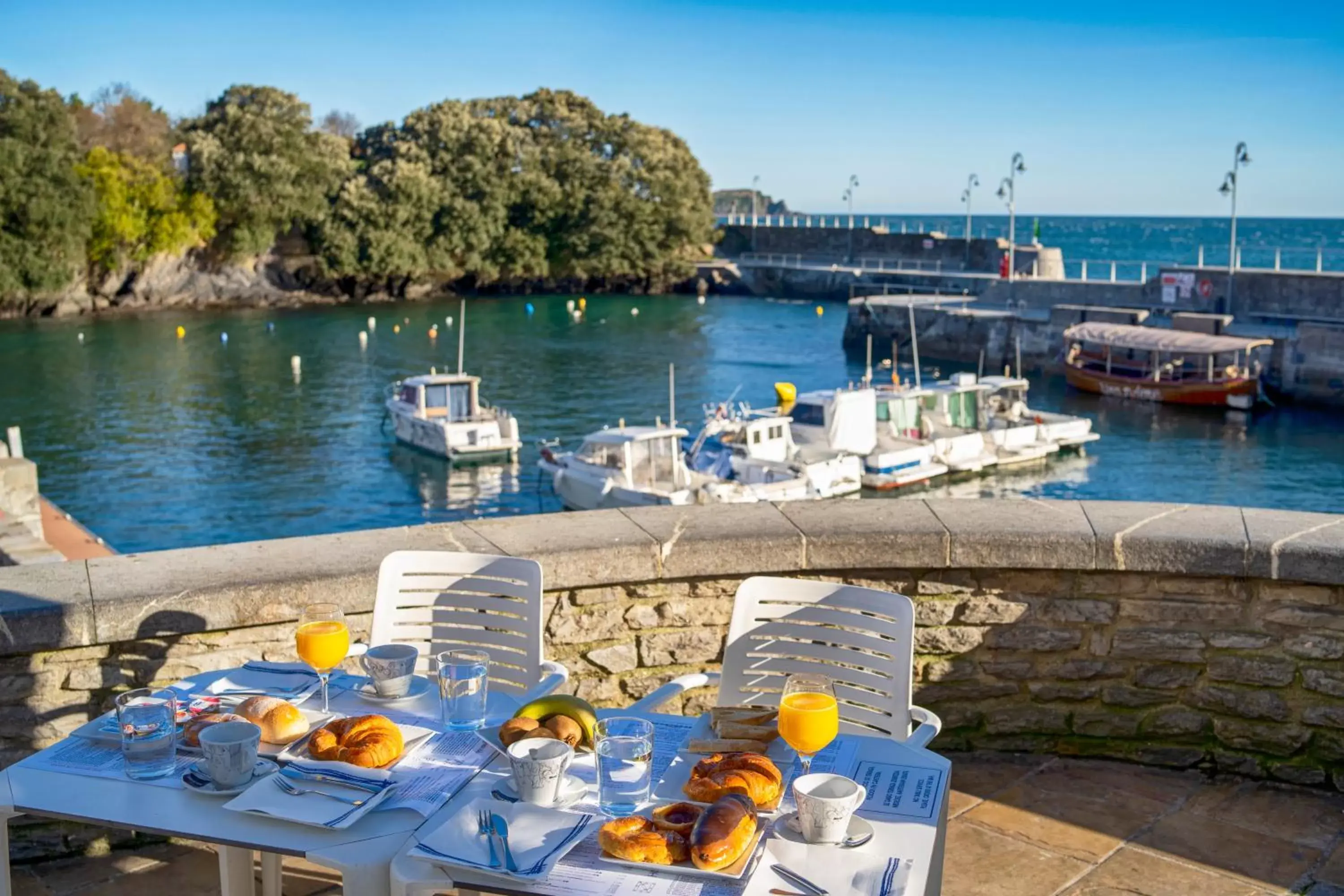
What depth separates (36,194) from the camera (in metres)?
48.0

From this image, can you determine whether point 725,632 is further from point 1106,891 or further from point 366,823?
point 366,823

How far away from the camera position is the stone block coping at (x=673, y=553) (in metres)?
3.46

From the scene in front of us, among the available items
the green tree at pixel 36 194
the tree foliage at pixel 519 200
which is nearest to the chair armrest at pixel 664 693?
the green tree at pixel 36 194

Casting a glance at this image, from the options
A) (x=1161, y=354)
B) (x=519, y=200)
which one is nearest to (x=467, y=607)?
(x=1161, y=354)

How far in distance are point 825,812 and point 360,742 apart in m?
0.90

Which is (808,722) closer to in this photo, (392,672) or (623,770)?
(623,770)

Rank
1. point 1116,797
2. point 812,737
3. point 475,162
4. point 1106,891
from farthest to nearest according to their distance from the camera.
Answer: point 475,162, point 1116,797, point 1106,891, point 812,737

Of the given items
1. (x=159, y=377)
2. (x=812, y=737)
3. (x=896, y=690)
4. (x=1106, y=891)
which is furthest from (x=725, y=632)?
(x=159, y=377)

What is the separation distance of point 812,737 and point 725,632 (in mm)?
1679

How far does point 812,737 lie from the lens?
2.31m

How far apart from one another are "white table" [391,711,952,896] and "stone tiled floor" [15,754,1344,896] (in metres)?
1.15

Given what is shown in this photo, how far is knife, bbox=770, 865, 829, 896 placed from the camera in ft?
6.37

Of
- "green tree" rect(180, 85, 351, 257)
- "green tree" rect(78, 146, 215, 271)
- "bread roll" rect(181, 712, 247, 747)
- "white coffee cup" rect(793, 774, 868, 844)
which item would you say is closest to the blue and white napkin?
"bread roll" rect(181, 712, 247, 747)

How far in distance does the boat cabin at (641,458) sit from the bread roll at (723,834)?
2011cm
